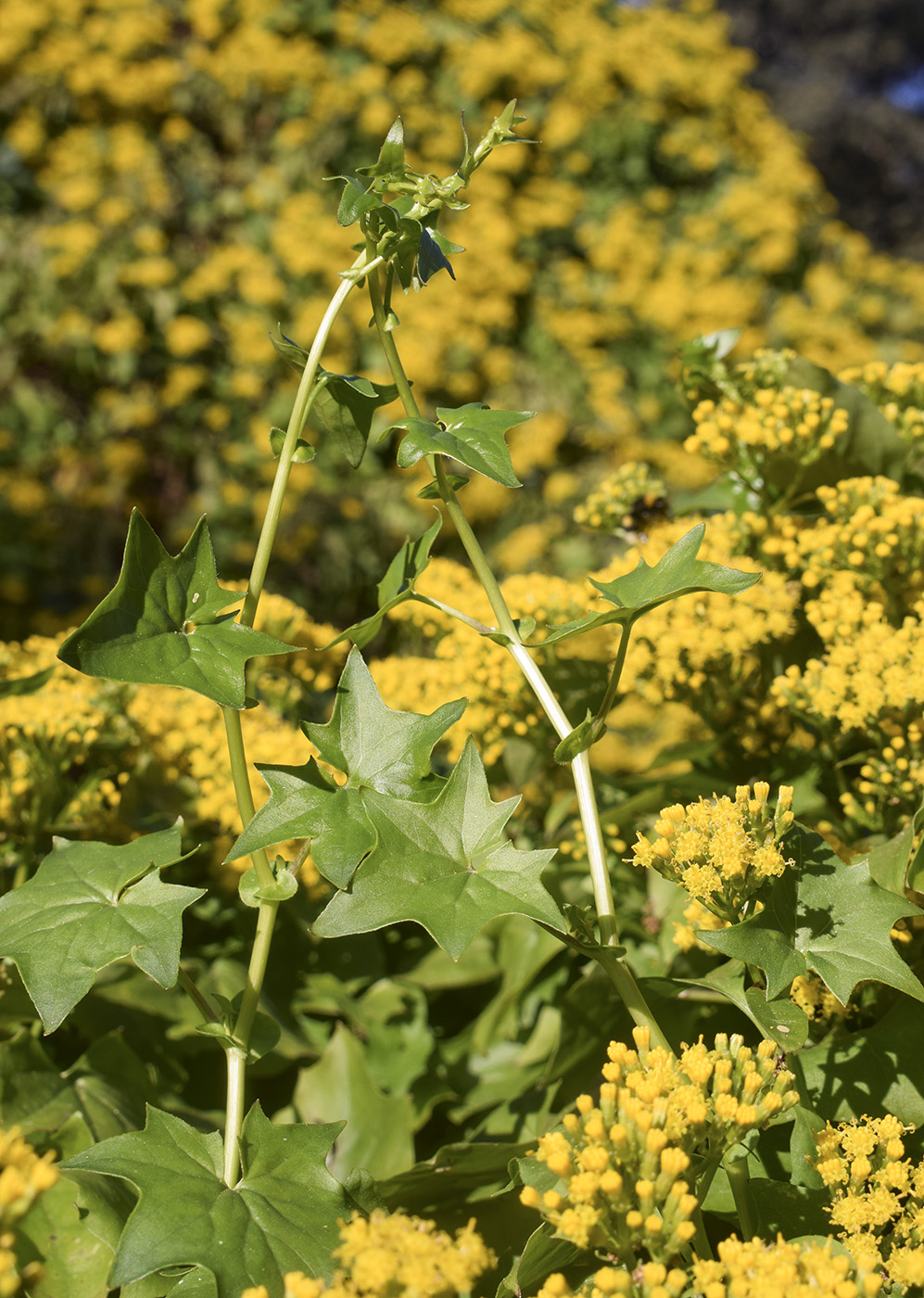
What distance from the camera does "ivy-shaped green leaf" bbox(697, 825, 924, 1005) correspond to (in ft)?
2.23

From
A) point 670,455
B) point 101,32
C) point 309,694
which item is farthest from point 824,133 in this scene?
point 309,694

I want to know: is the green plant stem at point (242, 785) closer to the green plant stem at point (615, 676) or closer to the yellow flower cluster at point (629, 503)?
the green plant stem at point (615, 676)

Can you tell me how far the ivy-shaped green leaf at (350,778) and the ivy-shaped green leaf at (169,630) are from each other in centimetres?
8

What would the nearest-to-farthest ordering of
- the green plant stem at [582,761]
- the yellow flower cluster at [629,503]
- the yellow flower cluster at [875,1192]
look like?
the yellow flower cluster at [875,1192] → the green plant stem at [582,761] → the yellow flower cluster at [629,503]

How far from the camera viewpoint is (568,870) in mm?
1128

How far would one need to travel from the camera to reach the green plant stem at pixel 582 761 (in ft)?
2.35

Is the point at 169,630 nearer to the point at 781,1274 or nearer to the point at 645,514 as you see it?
the point at 781,1274

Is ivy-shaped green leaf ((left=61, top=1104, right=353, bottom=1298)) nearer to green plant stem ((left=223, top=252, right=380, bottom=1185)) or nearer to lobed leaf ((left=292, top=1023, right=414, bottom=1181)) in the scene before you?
green plant stem ((left=223, top=252, right=380, bottom=1185))

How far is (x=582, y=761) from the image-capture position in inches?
31.2

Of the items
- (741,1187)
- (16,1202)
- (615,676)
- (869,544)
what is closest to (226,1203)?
(16,1202)

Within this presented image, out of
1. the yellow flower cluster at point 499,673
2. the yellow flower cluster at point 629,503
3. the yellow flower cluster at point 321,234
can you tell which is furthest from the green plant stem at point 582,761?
the yellow flower cluster at point 321,234

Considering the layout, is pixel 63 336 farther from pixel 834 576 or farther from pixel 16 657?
pixel 834 576

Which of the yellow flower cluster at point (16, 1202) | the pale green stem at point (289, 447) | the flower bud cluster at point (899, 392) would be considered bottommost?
the yellow flower cluster at point (16, 1202)

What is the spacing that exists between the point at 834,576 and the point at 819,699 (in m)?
0.17
